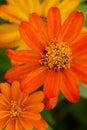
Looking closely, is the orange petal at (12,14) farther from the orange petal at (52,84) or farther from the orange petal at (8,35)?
the orange petal at (52,84)

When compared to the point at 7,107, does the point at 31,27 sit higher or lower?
higher

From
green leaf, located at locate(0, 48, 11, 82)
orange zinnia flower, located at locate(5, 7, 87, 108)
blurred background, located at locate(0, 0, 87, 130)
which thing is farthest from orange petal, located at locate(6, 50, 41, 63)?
blurred background, located at locate(0, 0, 87, 130)

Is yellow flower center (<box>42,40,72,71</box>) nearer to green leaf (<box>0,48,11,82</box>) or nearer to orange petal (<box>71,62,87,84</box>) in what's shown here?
orange petal (<box>71,62,87,84</box>)

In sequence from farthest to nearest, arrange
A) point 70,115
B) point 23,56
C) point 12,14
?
point 70,115
point 12,14
point 23,56

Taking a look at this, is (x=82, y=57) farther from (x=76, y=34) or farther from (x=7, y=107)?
(x=7, y=107)

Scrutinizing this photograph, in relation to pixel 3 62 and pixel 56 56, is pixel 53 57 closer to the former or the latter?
pixel 56 56

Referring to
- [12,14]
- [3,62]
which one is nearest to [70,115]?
[3,62]

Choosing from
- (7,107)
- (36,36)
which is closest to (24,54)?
(36,36)
